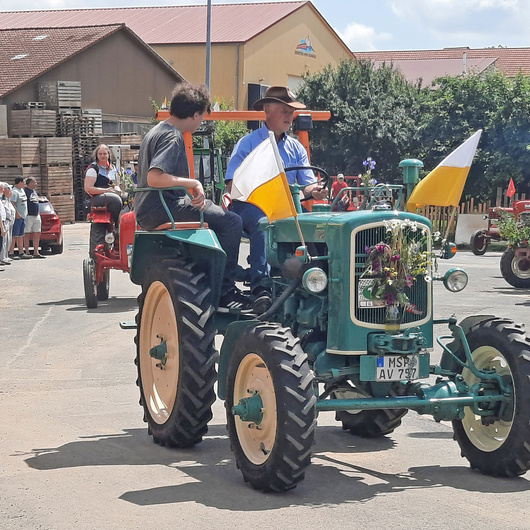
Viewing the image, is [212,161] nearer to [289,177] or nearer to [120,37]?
[289,177]

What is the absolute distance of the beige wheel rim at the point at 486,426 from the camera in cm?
669

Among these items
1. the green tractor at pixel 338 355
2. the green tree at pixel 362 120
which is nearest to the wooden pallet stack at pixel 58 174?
the green tree at pixel 362 120

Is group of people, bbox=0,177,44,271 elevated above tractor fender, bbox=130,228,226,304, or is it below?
below

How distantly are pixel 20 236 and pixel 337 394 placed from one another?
17.6 metres

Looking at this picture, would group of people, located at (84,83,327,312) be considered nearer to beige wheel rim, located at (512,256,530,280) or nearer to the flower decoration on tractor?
the flower decoration on tractor

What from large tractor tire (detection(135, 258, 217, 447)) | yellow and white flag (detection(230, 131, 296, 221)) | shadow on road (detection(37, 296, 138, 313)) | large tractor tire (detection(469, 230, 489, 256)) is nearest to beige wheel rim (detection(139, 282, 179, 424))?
large tractor tire (detection(135, 258, 217, 447))

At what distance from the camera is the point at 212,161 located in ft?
77.2

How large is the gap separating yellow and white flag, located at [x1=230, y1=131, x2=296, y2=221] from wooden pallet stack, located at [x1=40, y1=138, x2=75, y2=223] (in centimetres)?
2931

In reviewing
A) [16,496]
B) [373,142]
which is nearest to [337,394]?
[16,496]

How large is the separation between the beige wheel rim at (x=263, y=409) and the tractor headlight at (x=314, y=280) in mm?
492

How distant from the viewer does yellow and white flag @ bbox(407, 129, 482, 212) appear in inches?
292

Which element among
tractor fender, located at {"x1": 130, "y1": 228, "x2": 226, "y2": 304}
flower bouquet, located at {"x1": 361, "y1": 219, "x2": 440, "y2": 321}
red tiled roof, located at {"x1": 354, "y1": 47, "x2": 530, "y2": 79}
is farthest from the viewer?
red tiled roof, located at {"x1": 354, "y1": 47, "x2": 530, "y2": 79}

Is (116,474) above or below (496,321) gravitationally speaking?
below

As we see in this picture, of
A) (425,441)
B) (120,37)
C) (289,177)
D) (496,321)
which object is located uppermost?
(120,37)
